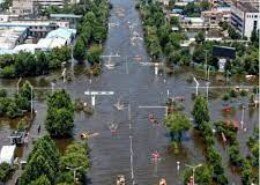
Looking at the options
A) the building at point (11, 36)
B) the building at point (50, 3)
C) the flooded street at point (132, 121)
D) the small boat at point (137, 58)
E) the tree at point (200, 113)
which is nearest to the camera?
the flooded street at point (132, 121)

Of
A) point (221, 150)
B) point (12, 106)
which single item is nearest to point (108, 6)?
point (12, 106)

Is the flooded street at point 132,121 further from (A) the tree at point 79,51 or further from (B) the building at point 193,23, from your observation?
(B) the building at point 193,23

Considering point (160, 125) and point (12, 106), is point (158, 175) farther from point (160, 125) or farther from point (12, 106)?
point (12, 106)

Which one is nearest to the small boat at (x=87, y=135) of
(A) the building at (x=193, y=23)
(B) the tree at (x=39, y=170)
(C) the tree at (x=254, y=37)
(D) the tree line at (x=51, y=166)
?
(D) the tree line at (x=51, y=166)

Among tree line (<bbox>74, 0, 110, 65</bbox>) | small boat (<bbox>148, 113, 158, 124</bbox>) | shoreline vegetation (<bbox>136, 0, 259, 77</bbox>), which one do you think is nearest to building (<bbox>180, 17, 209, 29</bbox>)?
shoreline vegetation (<bbox>136, 0, 259, 77</bbox>)

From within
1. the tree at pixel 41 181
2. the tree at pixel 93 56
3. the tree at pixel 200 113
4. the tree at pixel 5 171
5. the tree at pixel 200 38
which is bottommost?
the tree at pixel 5 171

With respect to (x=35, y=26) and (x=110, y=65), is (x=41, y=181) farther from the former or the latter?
(x=35, y=26)
